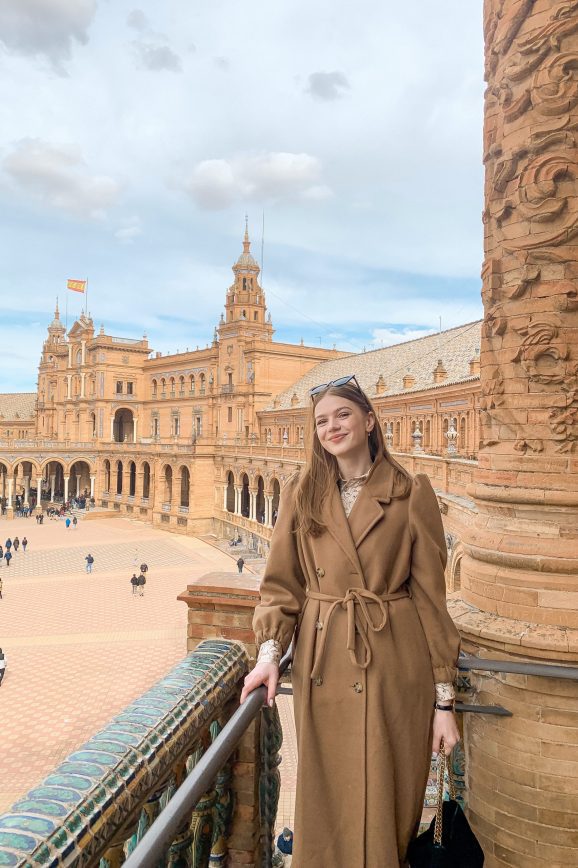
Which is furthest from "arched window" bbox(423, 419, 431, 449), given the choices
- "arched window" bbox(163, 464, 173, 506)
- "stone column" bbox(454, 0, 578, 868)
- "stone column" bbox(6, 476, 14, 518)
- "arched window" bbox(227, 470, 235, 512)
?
"stone column" bbox(6, 476, 14, 518)

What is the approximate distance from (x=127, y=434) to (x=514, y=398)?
66.1 m

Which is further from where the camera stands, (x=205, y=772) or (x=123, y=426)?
(x=123, y=426)

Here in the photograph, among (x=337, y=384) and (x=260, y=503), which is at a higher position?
(x=337, y=384)

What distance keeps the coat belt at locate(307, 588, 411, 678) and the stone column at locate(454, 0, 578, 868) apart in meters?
1.68

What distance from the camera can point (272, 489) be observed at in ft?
124

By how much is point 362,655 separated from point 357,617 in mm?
145

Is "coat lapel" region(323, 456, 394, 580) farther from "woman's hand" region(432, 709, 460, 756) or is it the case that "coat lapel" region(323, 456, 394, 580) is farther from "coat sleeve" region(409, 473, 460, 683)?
"woman's hand" region(432, 709, 460, 756)

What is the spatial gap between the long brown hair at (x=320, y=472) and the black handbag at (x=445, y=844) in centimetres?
106

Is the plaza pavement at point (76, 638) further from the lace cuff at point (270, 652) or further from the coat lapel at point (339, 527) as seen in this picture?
the coat lapel at point (339, 527)

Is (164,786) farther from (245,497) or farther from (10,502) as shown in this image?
(10,502)

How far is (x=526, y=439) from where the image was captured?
4301mm

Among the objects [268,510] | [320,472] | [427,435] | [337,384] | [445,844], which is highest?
[427,435]

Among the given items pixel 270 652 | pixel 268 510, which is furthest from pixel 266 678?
pixel 268 510

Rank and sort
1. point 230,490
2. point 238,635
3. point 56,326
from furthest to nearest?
point 56,326 < point 230,490 < point 238,635
